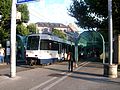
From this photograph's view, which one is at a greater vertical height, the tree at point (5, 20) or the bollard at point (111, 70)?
the tree at point (5, 20)

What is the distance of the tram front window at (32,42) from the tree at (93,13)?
7.52m

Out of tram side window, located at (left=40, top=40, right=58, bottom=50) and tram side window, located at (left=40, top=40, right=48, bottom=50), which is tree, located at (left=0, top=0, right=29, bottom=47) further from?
tram side window, located at (left=40, top=40, right=48, bottom=50)

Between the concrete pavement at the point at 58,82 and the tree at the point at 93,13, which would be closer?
the concrete pavement at the point at 58,82

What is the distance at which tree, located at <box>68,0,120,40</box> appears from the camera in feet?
122

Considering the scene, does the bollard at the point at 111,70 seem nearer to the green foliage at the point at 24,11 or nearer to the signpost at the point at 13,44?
the signpost at the point at 13,44

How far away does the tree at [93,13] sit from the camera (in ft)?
122

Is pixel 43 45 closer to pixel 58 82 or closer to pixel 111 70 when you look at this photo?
pixel 111 70

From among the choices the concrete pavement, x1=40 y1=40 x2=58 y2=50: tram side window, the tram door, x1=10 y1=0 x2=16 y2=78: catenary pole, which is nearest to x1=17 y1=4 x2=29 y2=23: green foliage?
the tram door

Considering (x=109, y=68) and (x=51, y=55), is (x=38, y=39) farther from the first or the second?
(x=109, y=68)

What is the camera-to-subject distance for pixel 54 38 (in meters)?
40.0

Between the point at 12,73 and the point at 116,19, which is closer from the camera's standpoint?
the point at 12,73

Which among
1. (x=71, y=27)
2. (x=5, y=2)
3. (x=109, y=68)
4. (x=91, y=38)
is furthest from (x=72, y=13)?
(x=71, y=27)

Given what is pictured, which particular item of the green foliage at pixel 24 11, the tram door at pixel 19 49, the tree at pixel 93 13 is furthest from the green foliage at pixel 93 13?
the green foliage at pixel 24 11

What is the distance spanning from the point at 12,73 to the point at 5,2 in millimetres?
26664
